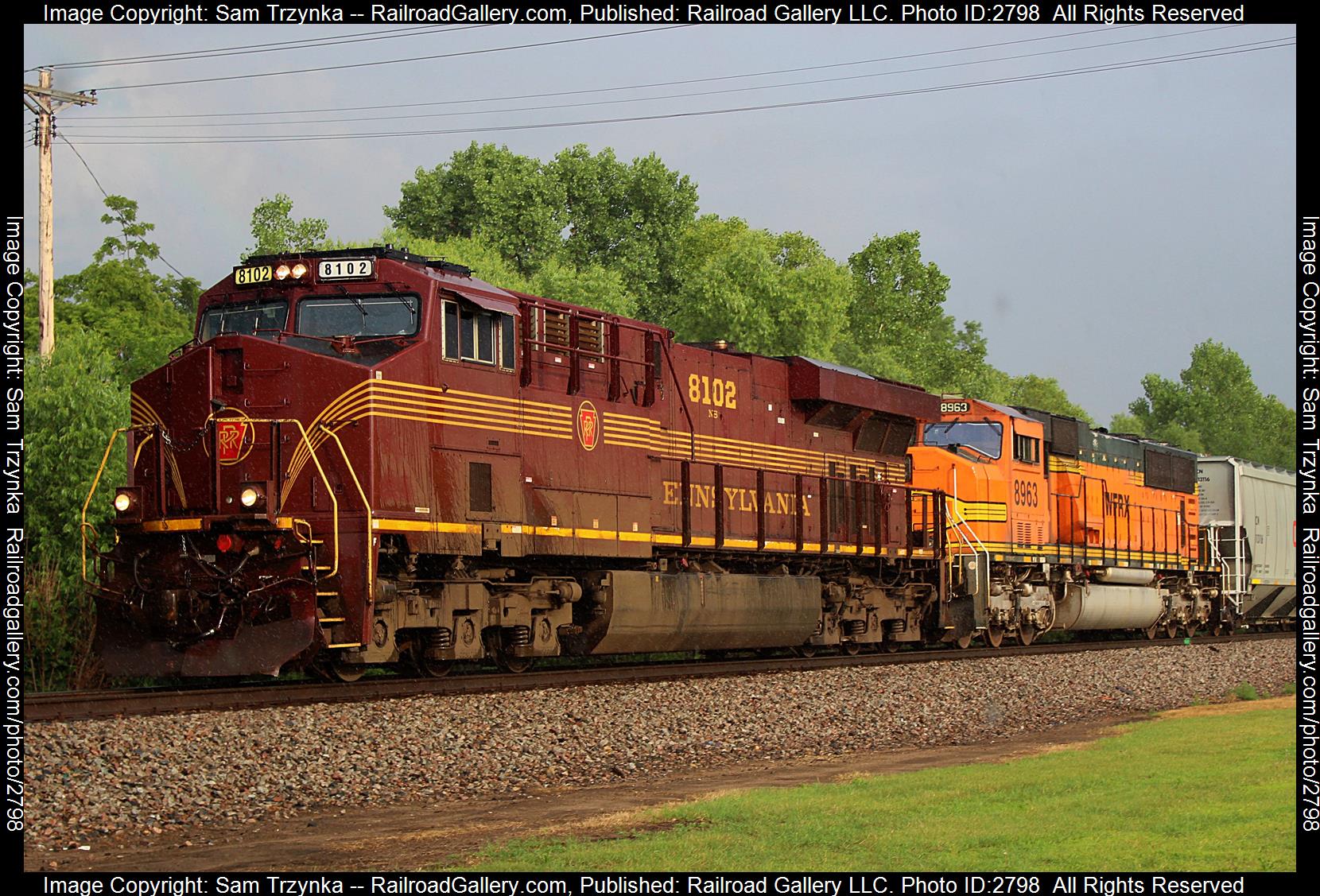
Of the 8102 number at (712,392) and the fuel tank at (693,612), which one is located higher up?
the 8102 number at (712,392)

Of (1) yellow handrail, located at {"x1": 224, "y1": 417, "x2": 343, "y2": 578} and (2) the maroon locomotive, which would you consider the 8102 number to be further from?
(1) yellow handrail, located at {"x1": 224, "y1": 417, "x2": 343, "y2": 578}

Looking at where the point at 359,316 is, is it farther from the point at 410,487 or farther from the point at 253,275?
the point at 410,487

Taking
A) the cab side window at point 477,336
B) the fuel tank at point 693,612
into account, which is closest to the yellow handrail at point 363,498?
the cab side window at point 477,336

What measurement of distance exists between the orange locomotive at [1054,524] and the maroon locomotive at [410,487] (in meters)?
6.40

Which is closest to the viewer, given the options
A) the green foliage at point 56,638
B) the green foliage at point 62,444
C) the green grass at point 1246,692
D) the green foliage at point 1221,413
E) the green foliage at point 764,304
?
the green grass at point 1246,692

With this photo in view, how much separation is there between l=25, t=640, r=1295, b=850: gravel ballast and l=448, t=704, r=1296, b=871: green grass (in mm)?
2072

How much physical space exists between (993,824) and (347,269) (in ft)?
29.6

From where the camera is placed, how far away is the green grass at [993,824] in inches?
255

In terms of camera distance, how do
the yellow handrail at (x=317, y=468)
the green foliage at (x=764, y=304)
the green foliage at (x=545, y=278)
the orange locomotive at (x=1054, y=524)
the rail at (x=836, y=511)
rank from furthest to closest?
the green foliage at (x=764, y=304)
the green foliage at (x=545, y=278)
the orange locomotive at (x=1054, y=524)
the rail at (x=836, y=511)
the yellow handrail at (x=317, y=468)

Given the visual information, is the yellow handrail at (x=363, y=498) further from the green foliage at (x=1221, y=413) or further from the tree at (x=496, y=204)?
the green foliage at (x=1221, y=413)

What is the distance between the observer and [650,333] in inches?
683

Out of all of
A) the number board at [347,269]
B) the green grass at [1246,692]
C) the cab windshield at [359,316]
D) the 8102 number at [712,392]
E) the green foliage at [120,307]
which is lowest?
the green grass at [1246,692]

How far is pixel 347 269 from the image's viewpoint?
14.1 m

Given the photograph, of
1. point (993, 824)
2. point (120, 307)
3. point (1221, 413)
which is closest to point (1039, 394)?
point (1221, 413)
